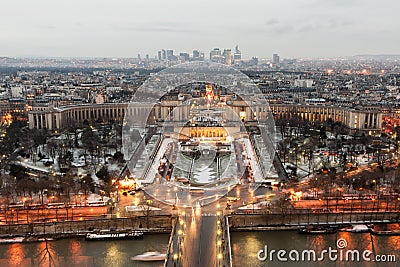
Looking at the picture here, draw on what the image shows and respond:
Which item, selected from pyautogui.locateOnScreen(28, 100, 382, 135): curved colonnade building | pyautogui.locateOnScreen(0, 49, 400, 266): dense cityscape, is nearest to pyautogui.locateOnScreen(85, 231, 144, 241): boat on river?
pyautogui.locateOnScreen(0, 49, 400, 266): dense cityscape

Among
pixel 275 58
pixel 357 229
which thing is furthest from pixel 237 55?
pixel 357 229

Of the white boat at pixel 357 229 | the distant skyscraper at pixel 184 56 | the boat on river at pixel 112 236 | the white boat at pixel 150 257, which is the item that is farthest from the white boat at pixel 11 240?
the distant skyscraper at pixel 184 56

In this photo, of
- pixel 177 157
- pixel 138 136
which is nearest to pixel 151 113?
pixel 138 136

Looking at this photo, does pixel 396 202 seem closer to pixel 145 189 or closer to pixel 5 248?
pixel 145 189

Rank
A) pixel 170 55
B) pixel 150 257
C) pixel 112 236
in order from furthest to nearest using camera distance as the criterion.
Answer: pixel 170 55 → pixel 112 236 → pixel 150 257

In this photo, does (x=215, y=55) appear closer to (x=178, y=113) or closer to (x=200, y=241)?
(x=178, y=113)
